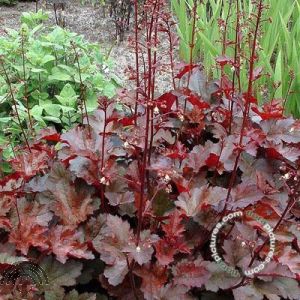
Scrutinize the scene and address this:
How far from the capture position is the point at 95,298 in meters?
1.64

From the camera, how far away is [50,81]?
10.0 ft

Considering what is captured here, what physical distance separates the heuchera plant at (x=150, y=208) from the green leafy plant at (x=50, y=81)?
0.65m

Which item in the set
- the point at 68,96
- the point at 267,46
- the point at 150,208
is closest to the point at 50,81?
the point at 68,96

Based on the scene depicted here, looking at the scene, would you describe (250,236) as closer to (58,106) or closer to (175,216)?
(175,216)

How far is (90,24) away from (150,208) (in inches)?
117

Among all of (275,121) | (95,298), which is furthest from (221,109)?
(95,298)

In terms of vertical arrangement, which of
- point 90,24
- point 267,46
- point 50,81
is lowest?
point 90,24

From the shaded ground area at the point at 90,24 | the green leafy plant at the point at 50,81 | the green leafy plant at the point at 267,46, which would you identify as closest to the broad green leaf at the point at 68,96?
the green leafy plant at the point at 50,81

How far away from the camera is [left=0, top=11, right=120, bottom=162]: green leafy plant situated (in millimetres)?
2775

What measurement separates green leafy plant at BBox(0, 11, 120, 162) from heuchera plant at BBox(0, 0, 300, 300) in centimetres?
65

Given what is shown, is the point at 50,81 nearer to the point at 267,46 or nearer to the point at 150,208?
the point at 267,46

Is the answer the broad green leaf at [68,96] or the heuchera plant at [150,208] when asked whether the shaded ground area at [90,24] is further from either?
the heuchera plant at [150,208]

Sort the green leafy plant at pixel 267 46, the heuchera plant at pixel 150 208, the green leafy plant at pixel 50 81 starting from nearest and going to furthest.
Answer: the heuchera plant at pixel 150 208
the green leafy plant at pixel 50 81
the green leafy plant at pixel 267 46

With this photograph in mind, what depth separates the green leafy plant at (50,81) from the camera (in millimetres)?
2775
